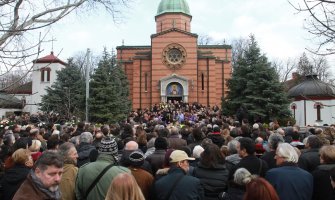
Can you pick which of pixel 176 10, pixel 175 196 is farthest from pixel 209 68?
pixel 175 196

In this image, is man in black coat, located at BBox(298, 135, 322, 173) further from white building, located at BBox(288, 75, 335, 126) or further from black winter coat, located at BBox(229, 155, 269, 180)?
white building, located at BBox(288, 75, 335, 126)

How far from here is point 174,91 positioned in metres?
43.3

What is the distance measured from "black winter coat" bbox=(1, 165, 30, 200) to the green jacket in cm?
106

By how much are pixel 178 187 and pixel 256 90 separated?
23096mm

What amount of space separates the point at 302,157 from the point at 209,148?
208 centimetres

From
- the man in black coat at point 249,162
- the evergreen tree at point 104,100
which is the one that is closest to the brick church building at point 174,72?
the evergreen tree at point 104,100

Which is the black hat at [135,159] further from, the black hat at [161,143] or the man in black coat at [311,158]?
the man in black coat at [311,158]

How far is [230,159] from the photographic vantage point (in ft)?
Answer: 20.6

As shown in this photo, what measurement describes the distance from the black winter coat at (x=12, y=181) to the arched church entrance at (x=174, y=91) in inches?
1487

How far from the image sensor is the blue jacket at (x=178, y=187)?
4.58 m

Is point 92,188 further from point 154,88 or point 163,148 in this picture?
point 154,88

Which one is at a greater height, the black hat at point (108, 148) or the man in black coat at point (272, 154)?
the black hat at point (108, 148)

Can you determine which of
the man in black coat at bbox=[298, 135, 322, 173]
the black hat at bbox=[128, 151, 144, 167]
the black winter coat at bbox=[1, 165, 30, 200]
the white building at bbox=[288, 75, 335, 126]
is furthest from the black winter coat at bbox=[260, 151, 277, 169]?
the white building at bbox=[288, 75, 335, 126]

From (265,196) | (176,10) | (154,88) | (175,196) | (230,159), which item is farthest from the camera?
(176,10)
